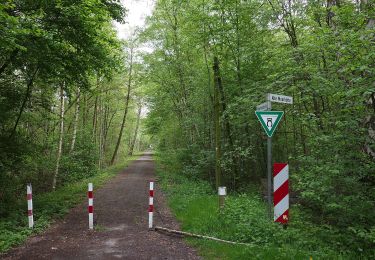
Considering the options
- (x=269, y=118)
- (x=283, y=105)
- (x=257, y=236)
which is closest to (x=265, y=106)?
(x=269, y=118)

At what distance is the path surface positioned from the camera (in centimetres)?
630

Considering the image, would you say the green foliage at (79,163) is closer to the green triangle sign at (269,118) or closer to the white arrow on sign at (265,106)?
the white arrow on sign at (265,106)

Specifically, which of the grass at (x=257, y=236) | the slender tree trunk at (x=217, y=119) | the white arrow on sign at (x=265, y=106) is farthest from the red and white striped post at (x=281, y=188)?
the slender tree trunk at (x=217, y=119)

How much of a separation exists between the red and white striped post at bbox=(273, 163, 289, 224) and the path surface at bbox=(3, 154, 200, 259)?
192 cm

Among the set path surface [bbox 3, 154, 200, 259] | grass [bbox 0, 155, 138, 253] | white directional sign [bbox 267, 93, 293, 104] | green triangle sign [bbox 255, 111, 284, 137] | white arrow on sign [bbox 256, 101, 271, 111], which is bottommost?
path surface [bbox 3, 154, 200, 259]

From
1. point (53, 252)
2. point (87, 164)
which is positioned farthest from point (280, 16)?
point (87, 164)

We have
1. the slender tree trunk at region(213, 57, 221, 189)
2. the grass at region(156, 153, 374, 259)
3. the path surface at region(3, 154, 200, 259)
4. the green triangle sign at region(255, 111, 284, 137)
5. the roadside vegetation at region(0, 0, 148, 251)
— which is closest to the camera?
the grass at region(156, 153, 374, 259)

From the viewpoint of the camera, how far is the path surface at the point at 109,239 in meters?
6.30

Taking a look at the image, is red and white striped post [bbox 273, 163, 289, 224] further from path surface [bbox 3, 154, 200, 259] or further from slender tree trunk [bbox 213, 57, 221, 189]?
slender tree trunk [bbox 213, 57, 221, 189]

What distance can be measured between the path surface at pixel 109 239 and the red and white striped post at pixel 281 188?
1.92m

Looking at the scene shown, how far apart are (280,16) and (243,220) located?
887cm

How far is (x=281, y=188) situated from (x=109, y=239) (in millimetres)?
4075

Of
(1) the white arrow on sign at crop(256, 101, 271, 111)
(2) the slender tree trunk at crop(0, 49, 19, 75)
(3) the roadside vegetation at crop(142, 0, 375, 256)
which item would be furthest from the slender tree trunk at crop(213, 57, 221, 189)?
(2) the slender tree trunk at crop(0, 49, 19, 75)

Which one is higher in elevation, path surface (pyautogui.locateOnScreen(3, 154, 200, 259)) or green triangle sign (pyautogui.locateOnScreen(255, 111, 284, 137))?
green triangle sign (pyautogui.locateOnScreen(255, 111, 284, 137))
